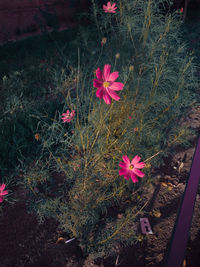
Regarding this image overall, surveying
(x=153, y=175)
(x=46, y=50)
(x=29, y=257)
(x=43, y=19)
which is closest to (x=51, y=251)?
(x=29, y=257)

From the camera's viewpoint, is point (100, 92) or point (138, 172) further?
point (138, 172)

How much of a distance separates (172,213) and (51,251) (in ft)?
3.19

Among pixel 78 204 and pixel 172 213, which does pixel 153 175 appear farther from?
pixel 78 204

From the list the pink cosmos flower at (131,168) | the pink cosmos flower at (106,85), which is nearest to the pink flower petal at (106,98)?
the pink cosmos flower at (106,85)

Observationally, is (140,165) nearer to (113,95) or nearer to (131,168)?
(131,168)

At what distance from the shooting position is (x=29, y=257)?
144cm

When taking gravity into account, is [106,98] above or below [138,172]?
above

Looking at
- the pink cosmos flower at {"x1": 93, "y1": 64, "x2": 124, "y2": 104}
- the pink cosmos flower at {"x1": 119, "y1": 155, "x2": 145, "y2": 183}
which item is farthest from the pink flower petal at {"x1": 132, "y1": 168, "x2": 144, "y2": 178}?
the pink cosmos flower at {"x1": 93, "y1": 64, "x2": 124, "y2": 104}

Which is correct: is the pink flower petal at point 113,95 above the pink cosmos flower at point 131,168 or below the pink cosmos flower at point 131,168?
above

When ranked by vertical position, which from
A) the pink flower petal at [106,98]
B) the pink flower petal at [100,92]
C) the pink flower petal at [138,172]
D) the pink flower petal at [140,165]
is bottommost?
the pink flower petal at [138,172]

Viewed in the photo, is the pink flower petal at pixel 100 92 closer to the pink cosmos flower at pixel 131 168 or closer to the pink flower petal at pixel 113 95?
the pink flower petal at pixel 113 95

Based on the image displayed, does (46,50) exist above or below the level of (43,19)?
below

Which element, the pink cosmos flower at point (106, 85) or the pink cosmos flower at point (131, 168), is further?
the pink cosmos flower at point (131, 168)

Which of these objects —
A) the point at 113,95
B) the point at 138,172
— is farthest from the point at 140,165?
the point at 113,95
